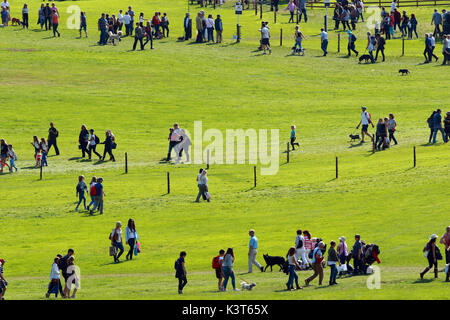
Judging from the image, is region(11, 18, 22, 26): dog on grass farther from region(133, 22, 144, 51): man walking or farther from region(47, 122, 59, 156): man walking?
region(47, 122, 59, 156): man walking

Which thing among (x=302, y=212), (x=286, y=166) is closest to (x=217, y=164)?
(x=286, y=166)

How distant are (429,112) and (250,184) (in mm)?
19666

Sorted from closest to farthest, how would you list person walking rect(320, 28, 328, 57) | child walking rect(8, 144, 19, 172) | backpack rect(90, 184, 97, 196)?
backpack rect(90, 184, 97, 196), child walking rect(8, 144, 19, 172), person walking rect(320, 28, 328, 57)

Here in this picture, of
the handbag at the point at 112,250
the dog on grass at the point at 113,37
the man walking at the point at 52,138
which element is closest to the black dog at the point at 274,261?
the handbag at the point at 112,250

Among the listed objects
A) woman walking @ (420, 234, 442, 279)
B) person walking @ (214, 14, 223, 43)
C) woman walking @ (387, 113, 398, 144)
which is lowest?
woman walking @ (420, 234, 442, 279)

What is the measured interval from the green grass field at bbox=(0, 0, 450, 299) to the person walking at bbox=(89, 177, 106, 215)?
0.65m

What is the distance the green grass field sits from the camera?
39281 millimetres

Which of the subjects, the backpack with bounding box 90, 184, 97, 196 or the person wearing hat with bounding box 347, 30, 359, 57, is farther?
the person wearing hat with bounding box 347, 30, 359, 57

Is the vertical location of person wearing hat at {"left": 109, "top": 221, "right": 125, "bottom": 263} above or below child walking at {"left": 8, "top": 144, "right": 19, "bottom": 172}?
below

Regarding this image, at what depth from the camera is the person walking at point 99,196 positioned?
46.9 metres

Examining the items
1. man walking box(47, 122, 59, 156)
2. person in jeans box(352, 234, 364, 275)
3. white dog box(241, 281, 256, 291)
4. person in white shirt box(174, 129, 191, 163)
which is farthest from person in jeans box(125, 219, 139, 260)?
man walking box(47, 122, 59, 156)

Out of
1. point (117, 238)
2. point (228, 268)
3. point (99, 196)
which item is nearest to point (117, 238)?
point (117, 238)

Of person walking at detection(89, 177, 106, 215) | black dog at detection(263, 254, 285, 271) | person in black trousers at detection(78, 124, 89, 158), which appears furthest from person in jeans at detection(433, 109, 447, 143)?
black dog at detection(263, 254, 285, 271)

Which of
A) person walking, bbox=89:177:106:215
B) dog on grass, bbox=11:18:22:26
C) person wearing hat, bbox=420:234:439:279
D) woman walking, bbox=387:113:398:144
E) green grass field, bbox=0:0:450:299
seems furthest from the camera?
dog on grass, bbox=11:18:22:26
